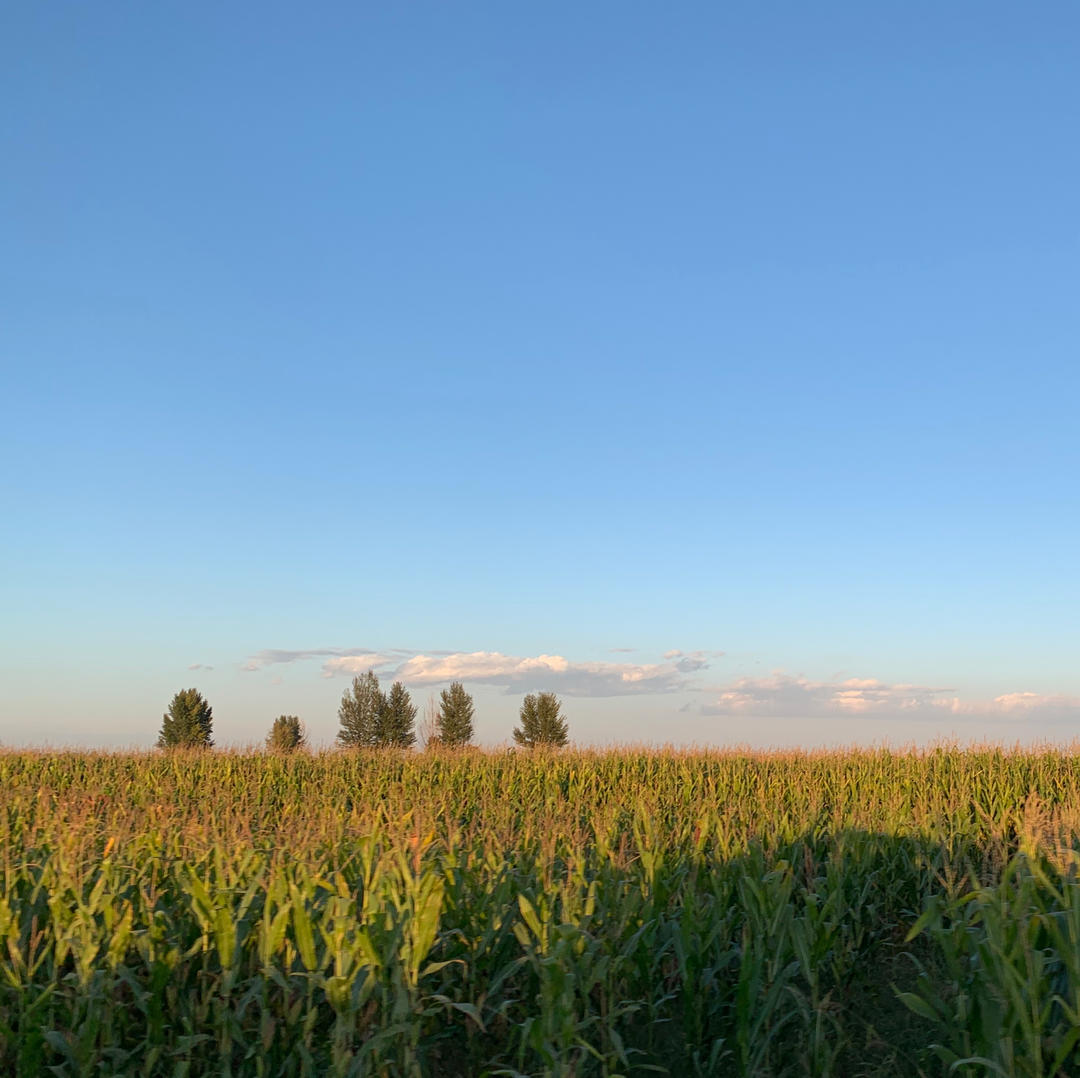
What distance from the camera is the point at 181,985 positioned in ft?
17.3

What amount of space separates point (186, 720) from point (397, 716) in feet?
41.3

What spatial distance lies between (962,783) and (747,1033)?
13.7 metres

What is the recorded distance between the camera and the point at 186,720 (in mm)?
55094

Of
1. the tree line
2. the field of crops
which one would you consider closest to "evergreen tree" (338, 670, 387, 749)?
the tree line

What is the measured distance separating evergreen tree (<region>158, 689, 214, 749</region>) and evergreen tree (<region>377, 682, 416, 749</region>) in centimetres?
1039

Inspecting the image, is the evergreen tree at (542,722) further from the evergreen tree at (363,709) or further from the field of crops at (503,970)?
the field of crops at (503,970)

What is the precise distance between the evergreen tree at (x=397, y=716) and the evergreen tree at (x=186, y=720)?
10392 millimetres

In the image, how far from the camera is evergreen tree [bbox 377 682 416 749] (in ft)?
193

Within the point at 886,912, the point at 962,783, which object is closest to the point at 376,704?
the point at 962,783

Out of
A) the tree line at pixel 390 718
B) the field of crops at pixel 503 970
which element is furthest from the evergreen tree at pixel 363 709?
the field of crops at pixel 503 970

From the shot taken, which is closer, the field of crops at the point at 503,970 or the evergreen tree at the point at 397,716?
the field of crops at the point at 503,970

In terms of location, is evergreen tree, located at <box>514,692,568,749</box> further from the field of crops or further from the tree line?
the field of crops

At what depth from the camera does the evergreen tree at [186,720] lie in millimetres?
54781

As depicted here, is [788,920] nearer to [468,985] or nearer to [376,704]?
[468,985]
